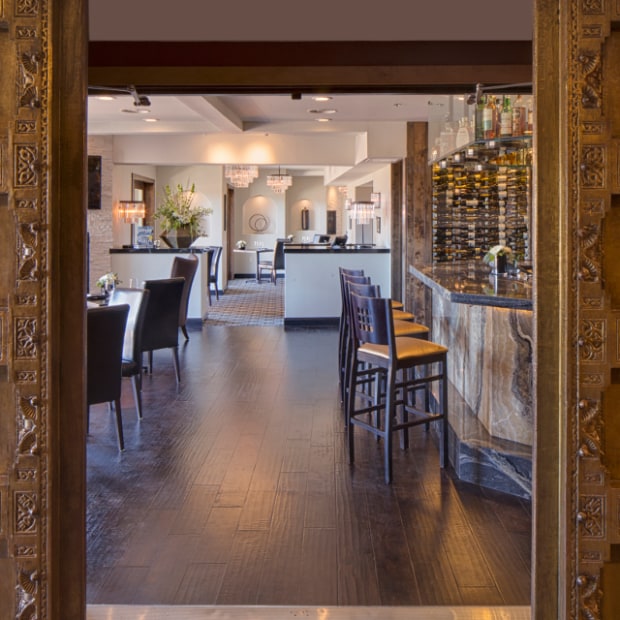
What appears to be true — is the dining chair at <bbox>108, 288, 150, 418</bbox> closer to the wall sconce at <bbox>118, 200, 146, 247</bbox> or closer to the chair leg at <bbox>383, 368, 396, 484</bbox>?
the chair leg at <bbox>383, 368, 396, 484</bbox>

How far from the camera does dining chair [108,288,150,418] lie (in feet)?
16.6


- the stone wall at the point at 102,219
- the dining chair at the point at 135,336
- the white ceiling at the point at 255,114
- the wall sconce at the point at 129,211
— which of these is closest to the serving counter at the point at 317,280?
the white ceiling at the point at 255,114

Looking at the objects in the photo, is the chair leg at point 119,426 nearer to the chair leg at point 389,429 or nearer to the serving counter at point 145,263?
the chair leg at point 389,429

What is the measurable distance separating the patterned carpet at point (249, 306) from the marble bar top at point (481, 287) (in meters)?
5.41

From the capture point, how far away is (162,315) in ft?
20.9

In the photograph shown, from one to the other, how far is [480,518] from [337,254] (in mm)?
7216

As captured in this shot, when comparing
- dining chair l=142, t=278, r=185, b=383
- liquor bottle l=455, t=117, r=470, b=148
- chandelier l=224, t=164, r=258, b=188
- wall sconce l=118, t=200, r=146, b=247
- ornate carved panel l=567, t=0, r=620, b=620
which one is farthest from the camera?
chandelier l=224, t=164, r=258, b=188

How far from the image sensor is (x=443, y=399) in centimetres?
415

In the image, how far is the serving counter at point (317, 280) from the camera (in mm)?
10281

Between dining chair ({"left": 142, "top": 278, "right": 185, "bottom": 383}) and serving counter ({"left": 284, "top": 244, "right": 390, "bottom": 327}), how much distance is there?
394 cm

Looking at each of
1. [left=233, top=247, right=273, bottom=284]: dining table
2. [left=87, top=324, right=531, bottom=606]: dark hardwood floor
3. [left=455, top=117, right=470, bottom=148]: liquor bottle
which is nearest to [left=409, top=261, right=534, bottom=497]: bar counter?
[left=87, top=324, right=531, bottom=606]: dark hardwood floor

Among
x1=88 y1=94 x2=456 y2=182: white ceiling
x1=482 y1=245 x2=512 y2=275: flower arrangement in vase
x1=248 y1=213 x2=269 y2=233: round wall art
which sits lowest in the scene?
x1=482 y1=245 x2=512 y2=275: flower arrangement in vase

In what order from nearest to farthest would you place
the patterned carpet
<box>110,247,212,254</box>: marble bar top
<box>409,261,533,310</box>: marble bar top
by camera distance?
<box>409,261,533,310</box>: marble bar top, <box>110,247,212,254</box>: marble bar top, the patterned carpet

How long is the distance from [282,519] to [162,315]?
3352mm
